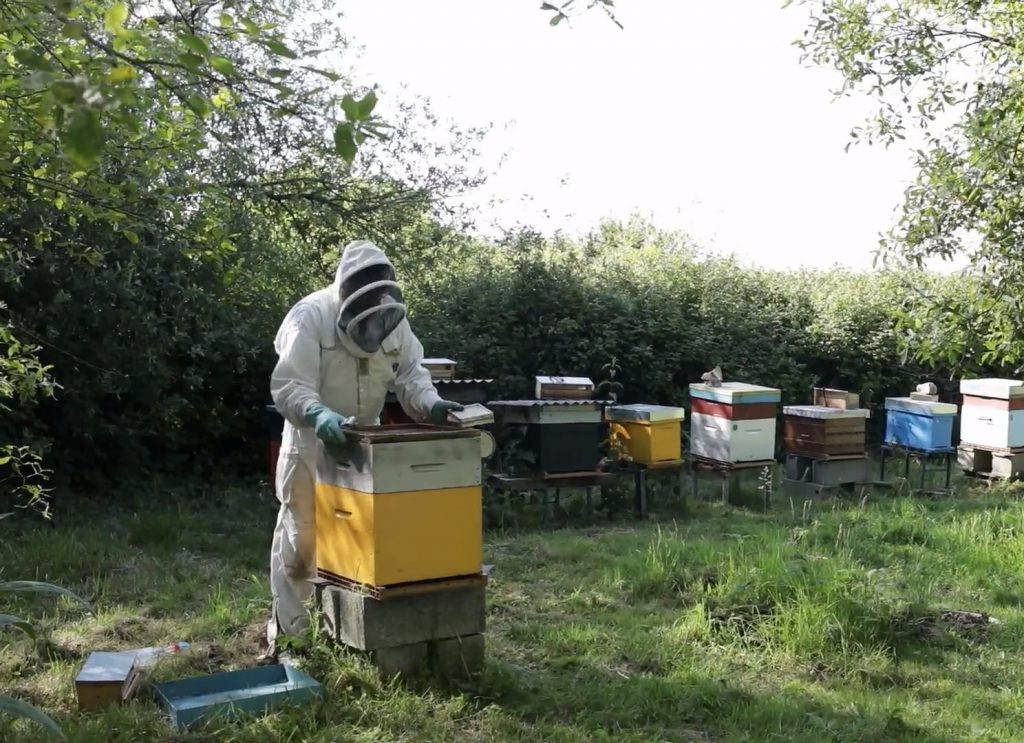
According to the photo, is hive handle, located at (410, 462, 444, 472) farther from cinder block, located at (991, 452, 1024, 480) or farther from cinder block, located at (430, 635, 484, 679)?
cinder block, located at (991, 452, 1024, 480)

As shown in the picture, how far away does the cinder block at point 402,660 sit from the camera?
425 cm

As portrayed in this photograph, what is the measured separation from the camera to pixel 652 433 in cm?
855

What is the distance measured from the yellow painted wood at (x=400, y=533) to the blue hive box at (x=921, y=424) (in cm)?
714

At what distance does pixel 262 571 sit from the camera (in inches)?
Result: 259

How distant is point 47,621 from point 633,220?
67.5 ft

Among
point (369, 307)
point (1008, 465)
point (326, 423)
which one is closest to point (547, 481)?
point (369, 307)

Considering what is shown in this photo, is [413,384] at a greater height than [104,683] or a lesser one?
greater

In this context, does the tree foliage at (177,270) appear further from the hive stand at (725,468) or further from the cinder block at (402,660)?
the hive stand at (725,468)

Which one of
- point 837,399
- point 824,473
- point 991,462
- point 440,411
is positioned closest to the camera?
point 440,411

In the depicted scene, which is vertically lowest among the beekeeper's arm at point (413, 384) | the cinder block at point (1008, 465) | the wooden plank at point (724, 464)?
the cinder block at point (1008, 465)

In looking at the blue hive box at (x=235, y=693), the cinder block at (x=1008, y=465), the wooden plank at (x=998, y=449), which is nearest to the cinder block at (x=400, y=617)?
the blue hive box at (x=235, y=693)

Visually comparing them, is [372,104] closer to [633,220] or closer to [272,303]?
[272,303]

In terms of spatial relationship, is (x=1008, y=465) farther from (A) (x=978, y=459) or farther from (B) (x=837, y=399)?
(B) (x=837, y=399)

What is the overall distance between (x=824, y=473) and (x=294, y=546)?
6.28 m
